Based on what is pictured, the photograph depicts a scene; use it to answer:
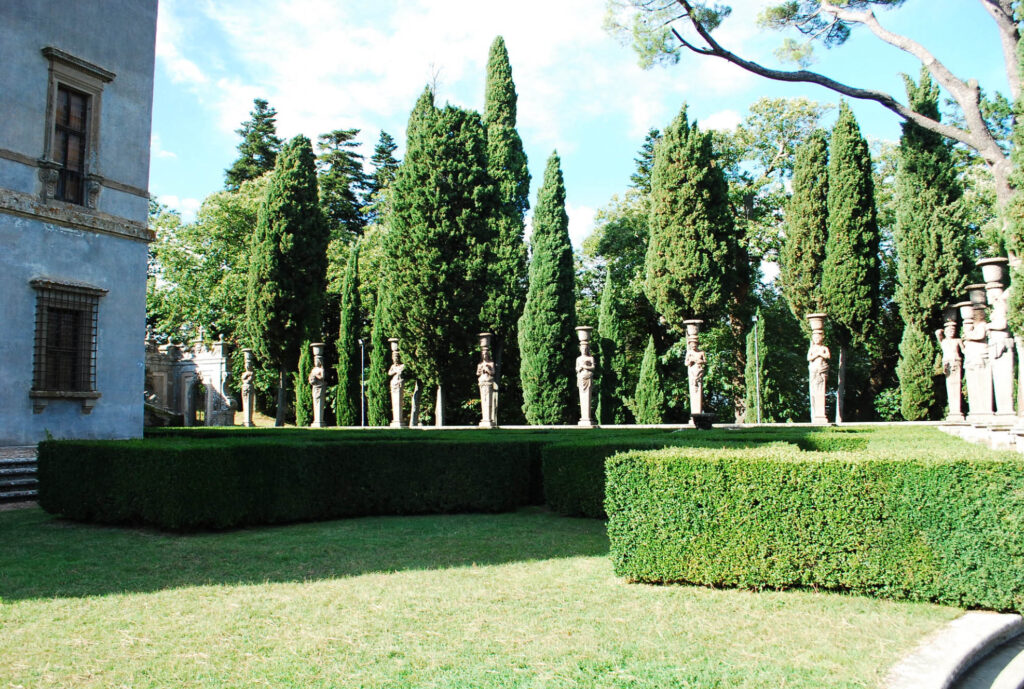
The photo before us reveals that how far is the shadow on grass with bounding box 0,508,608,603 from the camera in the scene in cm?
564

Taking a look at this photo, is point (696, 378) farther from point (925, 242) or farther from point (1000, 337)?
point (925, 242)

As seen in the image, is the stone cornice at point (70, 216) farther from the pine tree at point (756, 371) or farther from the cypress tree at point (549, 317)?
the pine tree at point (756, 371)

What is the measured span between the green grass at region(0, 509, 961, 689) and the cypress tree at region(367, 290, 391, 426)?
858 inches

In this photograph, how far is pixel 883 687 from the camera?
335cm

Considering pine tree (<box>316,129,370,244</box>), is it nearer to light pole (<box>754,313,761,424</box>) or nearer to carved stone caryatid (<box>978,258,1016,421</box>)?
light pole (<box>754,313,761,424</box>)

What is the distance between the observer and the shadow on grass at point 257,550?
564cm

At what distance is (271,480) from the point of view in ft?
28.0

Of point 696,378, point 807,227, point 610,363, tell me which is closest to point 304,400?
point 610,363

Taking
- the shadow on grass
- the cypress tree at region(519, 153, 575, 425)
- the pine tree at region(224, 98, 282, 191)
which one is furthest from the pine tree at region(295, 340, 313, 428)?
the shadow on grass

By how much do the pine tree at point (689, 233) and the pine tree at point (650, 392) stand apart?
65.8 inches

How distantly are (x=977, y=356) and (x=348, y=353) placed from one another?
24.4m

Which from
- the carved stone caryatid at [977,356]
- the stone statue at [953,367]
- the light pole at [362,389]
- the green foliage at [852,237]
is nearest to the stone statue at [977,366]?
the carved stone caryatid at [977,356]

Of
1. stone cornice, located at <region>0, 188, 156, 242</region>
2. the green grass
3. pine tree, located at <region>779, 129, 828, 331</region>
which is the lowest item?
the green grass

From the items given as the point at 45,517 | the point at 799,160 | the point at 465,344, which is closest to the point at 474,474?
the point at 45,517
